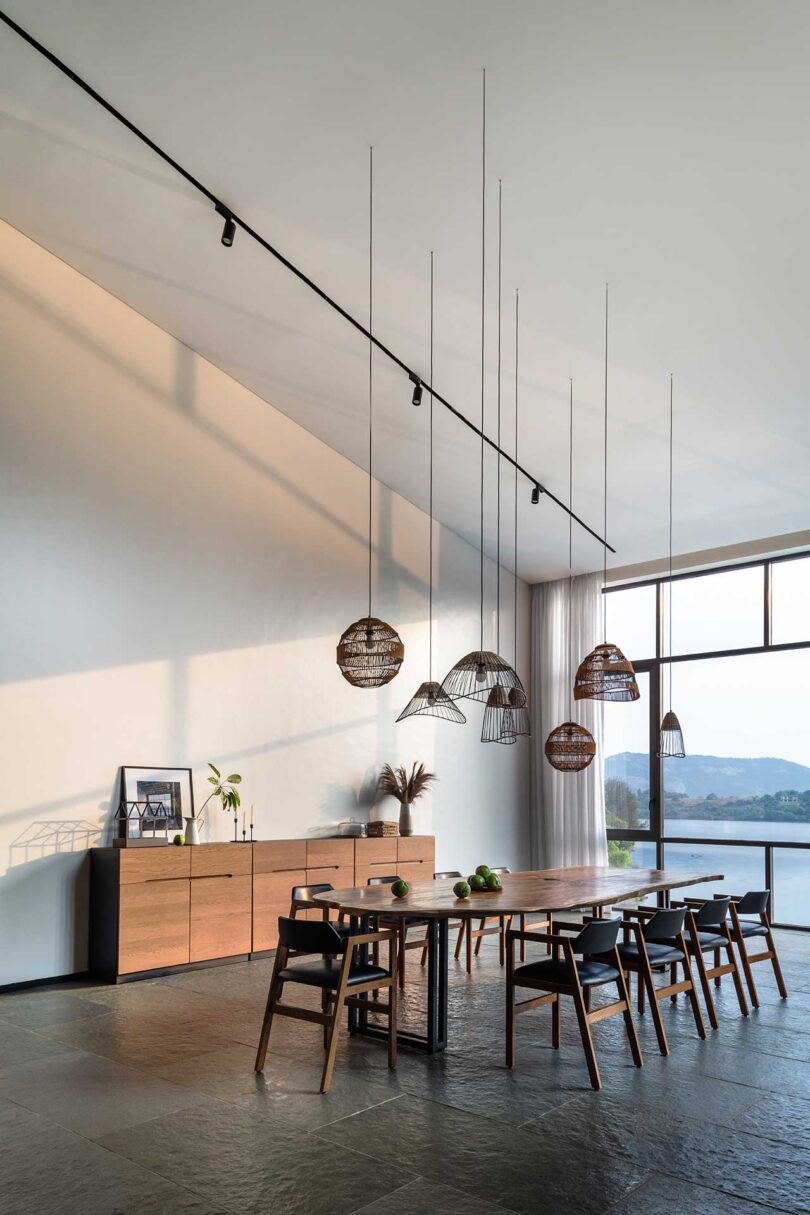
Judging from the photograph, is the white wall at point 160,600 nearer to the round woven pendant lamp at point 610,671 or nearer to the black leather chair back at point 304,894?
the black leather chair back at point 304,894

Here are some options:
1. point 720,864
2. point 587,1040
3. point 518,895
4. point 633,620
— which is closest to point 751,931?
point 518,895

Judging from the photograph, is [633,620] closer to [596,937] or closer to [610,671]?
[610,671]

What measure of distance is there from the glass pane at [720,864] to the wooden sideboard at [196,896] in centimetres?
337

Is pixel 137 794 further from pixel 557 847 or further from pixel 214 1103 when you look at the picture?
pixel 557 847

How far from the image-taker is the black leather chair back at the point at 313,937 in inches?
171

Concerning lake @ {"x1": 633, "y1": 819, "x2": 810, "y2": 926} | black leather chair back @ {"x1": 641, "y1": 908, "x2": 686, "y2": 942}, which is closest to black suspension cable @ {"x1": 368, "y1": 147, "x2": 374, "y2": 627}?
black leather chair back @ {"x1": 641, "y1": 908, "x2": 686, "y2": 942}

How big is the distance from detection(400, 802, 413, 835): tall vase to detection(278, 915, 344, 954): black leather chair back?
175 inches

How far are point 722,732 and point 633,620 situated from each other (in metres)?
1.50

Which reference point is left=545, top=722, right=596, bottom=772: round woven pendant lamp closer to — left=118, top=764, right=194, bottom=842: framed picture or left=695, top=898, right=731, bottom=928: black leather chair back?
left=695, top=898, right=731, bottom=928: black leather chair back

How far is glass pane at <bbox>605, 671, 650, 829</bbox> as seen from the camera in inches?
397

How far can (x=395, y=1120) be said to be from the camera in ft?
12.9

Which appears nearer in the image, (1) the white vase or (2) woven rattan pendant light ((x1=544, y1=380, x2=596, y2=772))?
(2) woven rattan pendant light ((x1=544, y1=380, x2=596, y2=772))

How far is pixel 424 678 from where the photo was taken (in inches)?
377

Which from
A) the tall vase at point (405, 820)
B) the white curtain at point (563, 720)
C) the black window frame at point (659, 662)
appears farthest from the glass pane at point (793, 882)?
the tall vase at point (405, 820)
